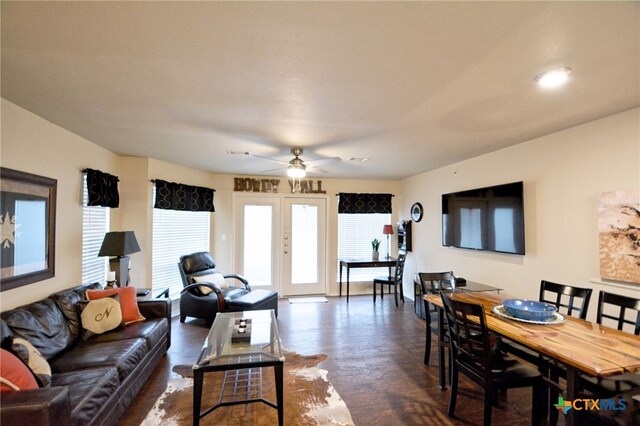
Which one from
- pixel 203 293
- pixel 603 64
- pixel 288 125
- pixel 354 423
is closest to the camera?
pixel 603 64

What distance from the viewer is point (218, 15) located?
4.35 feet

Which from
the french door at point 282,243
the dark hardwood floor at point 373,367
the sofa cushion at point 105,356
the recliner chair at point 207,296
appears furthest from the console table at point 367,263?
the sofa cushion at point 105,356

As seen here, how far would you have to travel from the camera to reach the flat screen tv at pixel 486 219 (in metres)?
3.37

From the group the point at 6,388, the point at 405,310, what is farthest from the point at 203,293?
the point at 405,310

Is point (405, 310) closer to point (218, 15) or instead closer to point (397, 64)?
point (397, 64)

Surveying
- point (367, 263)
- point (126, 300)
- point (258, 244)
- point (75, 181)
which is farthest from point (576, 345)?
point (258, 244)

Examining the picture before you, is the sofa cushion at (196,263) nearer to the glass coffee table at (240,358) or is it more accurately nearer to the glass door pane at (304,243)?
the glass coffee table at (240,358)

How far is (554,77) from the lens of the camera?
1.85 metres

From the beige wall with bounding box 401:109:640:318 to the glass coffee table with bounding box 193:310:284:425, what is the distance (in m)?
2.88

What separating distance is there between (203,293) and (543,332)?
3865 millimetres

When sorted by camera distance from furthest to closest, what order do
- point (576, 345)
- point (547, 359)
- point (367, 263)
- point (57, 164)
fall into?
point (367, 263)
point (57, 164)
point (547, 359)
point (576, 345)

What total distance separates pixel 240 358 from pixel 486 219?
11.1 ft

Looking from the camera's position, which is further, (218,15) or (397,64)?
(397,64)

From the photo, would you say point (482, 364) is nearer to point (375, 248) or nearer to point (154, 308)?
point (154, 308)
